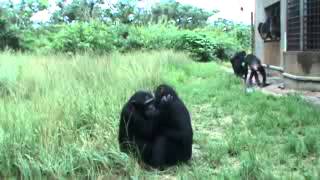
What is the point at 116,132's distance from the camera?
23.1 ft

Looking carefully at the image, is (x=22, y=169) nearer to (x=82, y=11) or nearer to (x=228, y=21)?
(x=82, y=11)

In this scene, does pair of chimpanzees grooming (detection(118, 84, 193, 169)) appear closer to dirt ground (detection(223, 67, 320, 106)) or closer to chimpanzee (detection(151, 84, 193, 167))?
chimpanzee (detection(151, 84, 193, 167))

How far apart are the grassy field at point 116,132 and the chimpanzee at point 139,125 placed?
0.60ft

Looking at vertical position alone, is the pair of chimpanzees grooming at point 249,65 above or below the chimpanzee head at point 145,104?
below

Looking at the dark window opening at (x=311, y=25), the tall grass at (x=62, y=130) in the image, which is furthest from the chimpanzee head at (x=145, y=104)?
the dark window opening at (x=311, y=25)

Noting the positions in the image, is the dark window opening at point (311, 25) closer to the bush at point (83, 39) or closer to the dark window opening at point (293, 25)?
the dark window opening at point (293, 25)

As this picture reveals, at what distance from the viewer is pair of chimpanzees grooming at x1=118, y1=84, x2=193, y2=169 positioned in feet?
20.6

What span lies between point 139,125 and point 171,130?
15.3 inches

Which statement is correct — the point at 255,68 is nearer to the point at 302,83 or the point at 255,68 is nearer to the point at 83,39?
the point at 302,83

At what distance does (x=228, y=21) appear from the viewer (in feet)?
152

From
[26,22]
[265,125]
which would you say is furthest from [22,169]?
[26,22]

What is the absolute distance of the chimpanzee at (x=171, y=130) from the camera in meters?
6.32

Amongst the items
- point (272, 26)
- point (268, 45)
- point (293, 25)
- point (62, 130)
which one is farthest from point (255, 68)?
point (62, 130)

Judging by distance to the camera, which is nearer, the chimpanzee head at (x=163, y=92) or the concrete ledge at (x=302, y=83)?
the chimpanzee head at (x=163, y=92)
